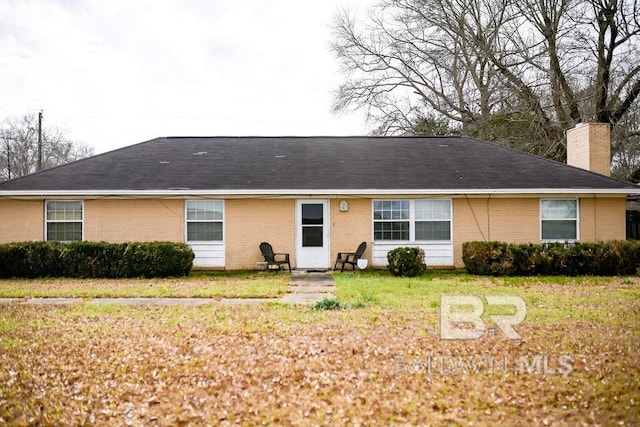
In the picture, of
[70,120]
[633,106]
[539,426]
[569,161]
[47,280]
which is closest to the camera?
[539,426]

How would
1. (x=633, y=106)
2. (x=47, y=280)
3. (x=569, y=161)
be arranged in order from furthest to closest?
(x=633, y=106)
(x=569, y=161)
(x=47, y=280)

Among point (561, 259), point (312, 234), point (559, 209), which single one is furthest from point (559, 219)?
point (312, 234)

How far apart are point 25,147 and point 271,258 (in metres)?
39.0

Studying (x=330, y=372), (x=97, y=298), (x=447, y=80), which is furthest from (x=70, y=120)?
(x=330, y=372)

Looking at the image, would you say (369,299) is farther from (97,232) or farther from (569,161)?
(569,161)

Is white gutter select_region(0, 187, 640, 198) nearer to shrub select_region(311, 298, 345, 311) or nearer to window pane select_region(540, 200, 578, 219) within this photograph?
window pane select_region(540, 200, 578, 219)

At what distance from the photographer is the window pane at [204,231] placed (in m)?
15.4

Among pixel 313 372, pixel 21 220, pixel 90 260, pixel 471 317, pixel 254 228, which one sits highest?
pixel 21 220

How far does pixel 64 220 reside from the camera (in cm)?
1525

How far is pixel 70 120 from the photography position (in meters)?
47.8

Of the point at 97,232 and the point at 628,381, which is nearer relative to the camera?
the point at 628,381

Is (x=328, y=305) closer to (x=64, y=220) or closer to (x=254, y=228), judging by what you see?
(x=254, y=228)

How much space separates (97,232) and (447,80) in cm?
2249

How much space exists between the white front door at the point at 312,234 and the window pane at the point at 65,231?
6.83 meters
